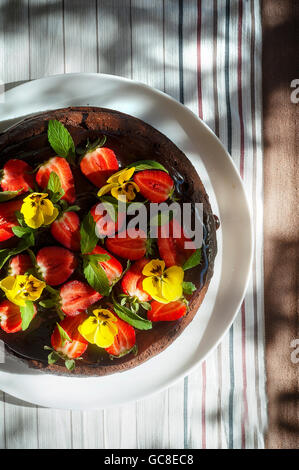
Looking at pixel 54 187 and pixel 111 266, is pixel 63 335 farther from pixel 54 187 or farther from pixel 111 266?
pixel 54 187

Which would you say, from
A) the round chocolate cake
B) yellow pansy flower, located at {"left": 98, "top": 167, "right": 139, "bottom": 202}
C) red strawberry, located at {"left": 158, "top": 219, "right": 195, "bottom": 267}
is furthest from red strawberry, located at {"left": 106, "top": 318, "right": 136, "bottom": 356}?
yellow pansy flower, located at {"left": 98, "top": 167, "right": 139, "bottom": 202}

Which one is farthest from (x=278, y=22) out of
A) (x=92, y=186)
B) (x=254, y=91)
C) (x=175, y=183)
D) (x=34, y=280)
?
(x=34, y=280)

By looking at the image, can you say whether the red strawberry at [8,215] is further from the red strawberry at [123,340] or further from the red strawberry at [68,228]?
the red strawberry at [123,340]

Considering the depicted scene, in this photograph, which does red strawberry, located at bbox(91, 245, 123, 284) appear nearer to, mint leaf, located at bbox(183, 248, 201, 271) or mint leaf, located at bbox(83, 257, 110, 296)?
mint leaf, located at bbox(83, 257, 110, 296)

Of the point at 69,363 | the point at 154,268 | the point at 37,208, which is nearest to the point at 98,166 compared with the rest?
the point at 37,208

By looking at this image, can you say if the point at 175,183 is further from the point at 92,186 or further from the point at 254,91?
the point at 254,91
